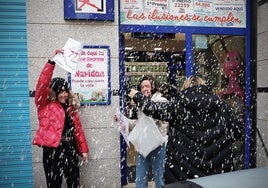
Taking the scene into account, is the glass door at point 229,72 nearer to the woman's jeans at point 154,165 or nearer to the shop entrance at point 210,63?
the shop entrance at point 210,63

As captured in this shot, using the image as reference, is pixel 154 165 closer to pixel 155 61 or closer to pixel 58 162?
pixel 58 162

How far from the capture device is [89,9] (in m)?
5.81

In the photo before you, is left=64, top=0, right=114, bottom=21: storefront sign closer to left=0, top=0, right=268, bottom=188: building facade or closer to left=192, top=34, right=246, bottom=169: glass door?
left=0, top=0, right=268, bottom=188: building facade

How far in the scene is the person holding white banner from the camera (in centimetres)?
491

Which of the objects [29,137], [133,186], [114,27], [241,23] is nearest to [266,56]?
[241,23]

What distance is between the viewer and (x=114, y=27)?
5.99 metres

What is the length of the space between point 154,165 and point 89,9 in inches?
106

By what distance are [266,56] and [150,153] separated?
3.03m

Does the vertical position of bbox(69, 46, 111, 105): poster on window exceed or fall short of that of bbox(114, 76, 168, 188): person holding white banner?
it exceeds it

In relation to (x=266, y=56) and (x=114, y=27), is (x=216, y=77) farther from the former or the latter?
(x=114, y=27)

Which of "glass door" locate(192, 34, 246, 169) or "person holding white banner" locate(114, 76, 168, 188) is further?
"glass door" locate(192, 34, 246, 169)

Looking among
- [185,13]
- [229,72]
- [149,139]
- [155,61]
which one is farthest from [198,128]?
[155,61]

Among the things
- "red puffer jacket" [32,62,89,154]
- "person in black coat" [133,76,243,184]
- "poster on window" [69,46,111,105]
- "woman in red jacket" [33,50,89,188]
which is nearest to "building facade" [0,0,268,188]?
"poster on window" [69,46,111,105]

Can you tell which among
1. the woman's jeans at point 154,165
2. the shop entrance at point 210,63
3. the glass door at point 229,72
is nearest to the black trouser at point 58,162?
the woman's jeans at point 154,165
